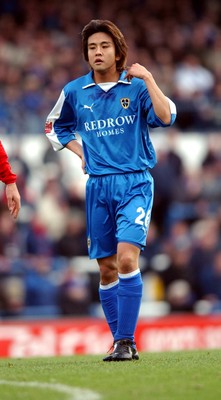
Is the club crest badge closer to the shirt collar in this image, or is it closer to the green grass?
the shirt collar

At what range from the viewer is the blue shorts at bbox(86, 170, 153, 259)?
8195mm

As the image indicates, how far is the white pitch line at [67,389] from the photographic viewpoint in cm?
631

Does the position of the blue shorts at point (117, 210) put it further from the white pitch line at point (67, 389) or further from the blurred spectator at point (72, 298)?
the blurred spectator at point (72, 298)

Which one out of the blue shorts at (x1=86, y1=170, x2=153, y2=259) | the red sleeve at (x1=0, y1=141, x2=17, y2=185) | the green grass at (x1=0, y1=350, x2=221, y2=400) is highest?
the red sleeve at (x1=0, y1=141, x2=17, y2=185)

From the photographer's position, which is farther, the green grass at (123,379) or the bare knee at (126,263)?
the bare knee at (126,263)

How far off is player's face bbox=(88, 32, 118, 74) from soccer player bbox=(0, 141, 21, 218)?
99cm

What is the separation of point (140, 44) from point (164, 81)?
183 centimetres

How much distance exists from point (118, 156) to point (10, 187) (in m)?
0.89

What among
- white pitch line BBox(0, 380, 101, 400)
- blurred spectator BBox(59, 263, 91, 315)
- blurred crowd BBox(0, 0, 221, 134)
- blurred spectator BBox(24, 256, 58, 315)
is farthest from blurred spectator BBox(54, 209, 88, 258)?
white pitch line BBox(0, 380, 101, 400)

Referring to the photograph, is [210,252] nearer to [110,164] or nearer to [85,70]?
[85,70]

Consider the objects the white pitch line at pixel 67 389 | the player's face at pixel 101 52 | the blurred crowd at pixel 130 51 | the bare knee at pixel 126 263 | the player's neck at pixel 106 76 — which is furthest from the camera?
the blurred crowd at pixel 130 51

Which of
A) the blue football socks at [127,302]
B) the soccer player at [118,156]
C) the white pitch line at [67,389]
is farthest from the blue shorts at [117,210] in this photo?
the white pitch line at [67,389]

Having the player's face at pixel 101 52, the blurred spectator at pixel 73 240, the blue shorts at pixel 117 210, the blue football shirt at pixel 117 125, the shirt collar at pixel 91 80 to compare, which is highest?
the player's face at pixel 101 52

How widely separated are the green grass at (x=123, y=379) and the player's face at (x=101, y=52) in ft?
7.03
